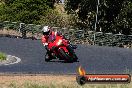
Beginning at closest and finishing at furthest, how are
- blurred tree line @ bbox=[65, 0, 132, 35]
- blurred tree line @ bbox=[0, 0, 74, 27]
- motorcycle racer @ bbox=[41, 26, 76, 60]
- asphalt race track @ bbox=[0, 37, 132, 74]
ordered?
asphalt race track @ bbox=[0, 37, 132, 74] → motorcycle racer @ bbox=[41, 26, 76, 60] → blurred tree line @ bbox=[65, 0, 132, 35] → blurred tree line @ bbox=[0, 0, 74, 27]

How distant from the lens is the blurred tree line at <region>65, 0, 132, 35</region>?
124ft

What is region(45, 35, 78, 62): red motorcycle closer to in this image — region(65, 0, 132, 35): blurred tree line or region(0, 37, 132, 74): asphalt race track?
region(0, 37, 132, 74): asphalt race track

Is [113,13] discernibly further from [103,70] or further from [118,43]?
[103,70]

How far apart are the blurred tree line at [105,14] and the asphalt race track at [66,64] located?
7.45 m

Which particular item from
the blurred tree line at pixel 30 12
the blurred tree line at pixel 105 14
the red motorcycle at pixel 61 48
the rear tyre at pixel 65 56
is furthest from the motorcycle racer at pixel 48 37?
the blurred tree line at pixel 30 12

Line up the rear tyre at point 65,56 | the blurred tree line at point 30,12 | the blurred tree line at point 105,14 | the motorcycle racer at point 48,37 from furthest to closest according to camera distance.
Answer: the blurred tree line at point 30,12 < the blurred tree line at point 105,14 < the rear tyre at point 65,56 < the motorcycle racer at point 48,37

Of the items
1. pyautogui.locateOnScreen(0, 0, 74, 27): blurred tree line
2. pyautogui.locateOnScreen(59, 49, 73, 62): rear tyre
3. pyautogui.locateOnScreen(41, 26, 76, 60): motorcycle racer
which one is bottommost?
pyautogui.locateOnScreen(0, 0, 74, 27): blurred tree line

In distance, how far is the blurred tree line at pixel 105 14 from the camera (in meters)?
37.8

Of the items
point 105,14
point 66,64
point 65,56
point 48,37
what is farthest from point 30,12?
point 66,64

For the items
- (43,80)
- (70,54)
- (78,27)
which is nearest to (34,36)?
(78,27)

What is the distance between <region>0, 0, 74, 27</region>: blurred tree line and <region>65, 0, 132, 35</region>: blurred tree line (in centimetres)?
209

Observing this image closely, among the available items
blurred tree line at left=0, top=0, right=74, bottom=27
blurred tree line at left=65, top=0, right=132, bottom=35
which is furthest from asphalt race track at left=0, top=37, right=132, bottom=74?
blurred tree line at left=0, top=0, right=74, bottom=27

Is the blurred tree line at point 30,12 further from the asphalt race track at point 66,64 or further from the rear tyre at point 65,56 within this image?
the rear tyre at point 65,56

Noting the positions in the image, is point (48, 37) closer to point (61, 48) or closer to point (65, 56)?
point (61, 48)
